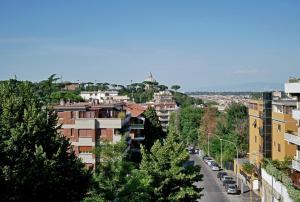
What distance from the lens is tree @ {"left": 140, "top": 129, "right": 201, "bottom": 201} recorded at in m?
36.7

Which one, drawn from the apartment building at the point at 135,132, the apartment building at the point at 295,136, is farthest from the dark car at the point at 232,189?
the apartment building at the point at 295,136

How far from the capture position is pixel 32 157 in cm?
2781

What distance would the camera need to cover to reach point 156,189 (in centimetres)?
3634

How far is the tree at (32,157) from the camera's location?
2633 centimetres

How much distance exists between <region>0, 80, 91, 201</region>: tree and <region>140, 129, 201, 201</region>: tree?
785 cm

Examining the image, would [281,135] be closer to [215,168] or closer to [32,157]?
[215,168]

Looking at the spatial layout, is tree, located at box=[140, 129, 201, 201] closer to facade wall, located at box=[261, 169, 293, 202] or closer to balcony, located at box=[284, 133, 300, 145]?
facade wall, located at box=[261, 169, 293, 202]

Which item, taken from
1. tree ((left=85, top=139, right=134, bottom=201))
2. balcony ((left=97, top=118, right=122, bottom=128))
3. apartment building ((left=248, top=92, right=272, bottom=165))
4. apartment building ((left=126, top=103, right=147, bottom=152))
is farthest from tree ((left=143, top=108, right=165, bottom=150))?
tree ((left=85, top=139, right=134, bottom=201))

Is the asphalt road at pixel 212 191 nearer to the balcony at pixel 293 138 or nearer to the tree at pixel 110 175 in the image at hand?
the balcony at pixel 293 138

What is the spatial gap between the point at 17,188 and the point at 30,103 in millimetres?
6424

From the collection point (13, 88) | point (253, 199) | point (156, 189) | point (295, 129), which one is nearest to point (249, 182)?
point (253, 199)

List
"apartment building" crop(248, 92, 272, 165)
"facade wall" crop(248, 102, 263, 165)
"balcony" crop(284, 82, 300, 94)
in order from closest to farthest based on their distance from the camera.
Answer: "balcony" crop(284, 82, 300, 94)
"apartment building" crop(248, 92, 272, 165)
"facade wall" crop(248, 102, 263, 165)

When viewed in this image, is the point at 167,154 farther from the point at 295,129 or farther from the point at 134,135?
the point at 134,135

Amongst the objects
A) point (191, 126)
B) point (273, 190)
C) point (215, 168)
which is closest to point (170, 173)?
point (273, 190)
